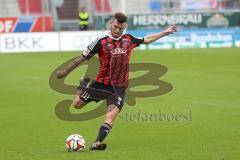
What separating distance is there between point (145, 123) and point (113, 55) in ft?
11.3

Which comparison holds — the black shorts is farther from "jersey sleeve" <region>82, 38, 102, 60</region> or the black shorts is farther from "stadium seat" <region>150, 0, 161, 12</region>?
"stadium seat" <region>150, 0, 161, 12</region>

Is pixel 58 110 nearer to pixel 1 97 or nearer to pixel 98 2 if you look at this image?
pixel 1 97

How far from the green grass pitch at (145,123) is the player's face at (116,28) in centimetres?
178

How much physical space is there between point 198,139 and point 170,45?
2890cm

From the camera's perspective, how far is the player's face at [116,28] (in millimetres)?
10195

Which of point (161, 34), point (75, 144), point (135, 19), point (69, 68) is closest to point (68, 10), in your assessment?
point (135, 19)

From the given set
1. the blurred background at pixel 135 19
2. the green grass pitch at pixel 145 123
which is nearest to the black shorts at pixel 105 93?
the green grass pitch at pixel 145 123

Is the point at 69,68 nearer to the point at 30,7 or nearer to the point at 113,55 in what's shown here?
the point at 113,55

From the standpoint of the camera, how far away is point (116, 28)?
10.3 m

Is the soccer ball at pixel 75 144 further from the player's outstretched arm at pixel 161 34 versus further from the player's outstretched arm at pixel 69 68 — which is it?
the player's outstretched arm at pixel 161 34

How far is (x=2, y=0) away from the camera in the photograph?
1774 inches

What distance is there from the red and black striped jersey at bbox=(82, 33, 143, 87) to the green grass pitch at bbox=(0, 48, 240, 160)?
1.08 m

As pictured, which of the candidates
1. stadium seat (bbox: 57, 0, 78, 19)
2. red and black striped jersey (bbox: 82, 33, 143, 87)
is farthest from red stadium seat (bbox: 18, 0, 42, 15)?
red and black striped jersey (bbox: 82, 33, 143, 87)

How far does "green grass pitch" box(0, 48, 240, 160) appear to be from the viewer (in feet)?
32.9
